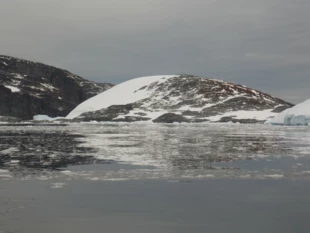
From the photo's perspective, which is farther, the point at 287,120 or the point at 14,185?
the point at 287,120

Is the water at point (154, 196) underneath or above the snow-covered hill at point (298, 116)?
underneath

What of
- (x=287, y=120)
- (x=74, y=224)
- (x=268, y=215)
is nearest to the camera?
(x=74, y=224)

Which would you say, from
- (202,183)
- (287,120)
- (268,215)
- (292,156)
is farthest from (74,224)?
(287,120)

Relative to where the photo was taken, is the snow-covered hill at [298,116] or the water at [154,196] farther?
the snow-covered hill at [298,116]

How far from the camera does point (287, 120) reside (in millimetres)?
125562

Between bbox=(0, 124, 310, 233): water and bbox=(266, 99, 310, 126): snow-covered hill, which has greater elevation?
bbox=(266, 99, 310, 126): snow-covered hill

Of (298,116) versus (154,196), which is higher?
(298,116)

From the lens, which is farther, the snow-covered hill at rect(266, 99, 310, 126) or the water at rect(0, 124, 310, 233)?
the snow-covered hill at rect(266, 99, 310, 126)

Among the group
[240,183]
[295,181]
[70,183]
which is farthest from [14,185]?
[295,181]

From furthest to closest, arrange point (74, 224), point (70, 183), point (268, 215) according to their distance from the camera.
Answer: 1. point (70, 183)
2. point (268, 215)
3. point (74, 224)

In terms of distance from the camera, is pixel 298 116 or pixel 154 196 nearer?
pixel 154 196

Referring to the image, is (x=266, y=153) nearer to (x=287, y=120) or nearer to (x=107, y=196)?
(x=107, y=196)

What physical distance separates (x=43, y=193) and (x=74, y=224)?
515 cm

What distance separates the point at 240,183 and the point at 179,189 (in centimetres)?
337
